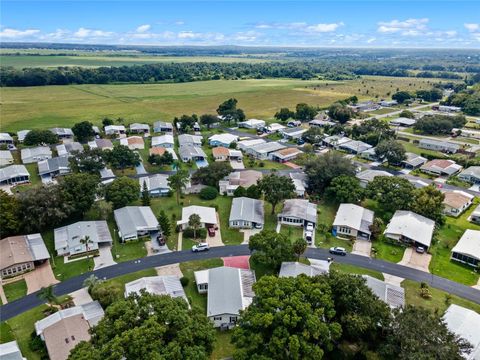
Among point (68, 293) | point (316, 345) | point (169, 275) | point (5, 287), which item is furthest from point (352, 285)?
point (5, 287)

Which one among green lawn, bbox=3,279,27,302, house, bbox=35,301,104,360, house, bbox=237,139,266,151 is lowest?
green lawn, bbox=3,279,27,302

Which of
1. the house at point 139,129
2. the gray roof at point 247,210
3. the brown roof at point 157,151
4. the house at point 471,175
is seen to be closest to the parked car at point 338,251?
the gray roof at point 247,210

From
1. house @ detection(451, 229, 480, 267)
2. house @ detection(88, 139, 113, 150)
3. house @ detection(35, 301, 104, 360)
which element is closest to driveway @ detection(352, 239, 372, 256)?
house @ detection(451, 229, 480, 267)

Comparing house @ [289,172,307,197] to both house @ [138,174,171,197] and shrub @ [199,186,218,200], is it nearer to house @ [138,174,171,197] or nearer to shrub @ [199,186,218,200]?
shrub @ [199,186,218,200]

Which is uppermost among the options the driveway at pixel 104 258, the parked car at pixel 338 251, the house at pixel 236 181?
the house at pixel 236 181

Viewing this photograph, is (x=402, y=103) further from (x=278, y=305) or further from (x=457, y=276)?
(x=278, y=305)

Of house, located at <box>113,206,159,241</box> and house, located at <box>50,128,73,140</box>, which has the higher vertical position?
house, located at <box>50,128,73,140</box>

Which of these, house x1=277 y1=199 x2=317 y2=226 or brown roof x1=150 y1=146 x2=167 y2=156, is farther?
brown roof x1=150 y1=146 x2=167 y2=156

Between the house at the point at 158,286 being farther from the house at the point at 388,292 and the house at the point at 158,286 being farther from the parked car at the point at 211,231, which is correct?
the house at the point at 388,292
